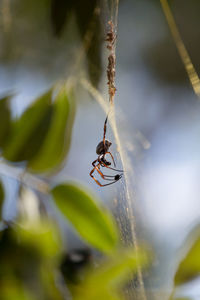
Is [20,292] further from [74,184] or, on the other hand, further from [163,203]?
[163,203]

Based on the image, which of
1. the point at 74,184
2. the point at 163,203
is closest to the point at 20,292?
the point at 74,184

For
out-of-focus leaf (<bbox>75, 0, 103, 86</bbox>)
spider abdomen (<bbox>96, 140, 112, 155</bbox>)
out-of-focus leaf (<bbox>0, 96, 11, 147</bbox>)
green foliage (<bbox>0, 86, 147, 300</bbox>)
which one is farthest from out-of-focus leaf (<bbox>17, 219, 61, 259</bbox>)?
out-of-focus leaf (<bbox>75, 0, 103, 86</bbox>)

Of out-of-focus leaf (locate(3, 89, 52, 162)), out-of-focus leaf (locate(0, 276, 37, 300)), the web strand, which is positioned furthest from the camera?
the web strand

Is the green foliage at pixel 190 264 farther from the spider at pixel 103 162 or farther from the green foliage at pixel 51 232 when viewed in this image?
the spider at pixel 103 162

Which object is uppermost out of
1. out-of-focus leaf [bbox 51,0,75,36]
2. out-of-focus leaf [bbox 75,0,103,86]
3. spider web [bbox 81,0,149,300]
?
out-of-focus leaf [bbox 51,0,75,36]

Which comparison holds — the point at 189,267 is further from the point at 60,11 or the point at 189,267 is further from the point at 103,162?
the point at 60,11

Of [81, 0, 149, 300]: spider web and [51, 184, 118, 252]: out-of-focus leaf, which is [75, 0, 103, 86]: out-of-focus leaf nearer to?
[81, 0, 149, 300]: spider web
